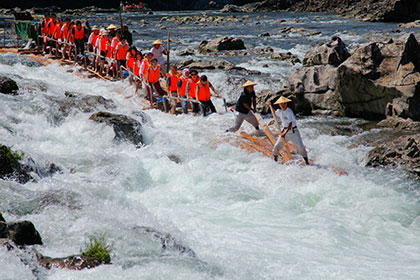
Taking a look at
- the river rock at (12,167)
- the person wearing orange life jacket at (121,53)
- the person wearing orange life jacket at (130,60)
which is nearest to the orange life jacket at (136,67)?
the person wearing orange life jacket at (130,60)

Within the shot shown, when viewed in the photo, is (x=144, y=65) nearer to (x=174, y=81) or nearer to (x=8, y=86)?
(x=174, y=81)

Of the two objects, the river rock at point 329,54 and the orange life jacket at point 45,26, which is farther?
the orange life jacket at point 45,26

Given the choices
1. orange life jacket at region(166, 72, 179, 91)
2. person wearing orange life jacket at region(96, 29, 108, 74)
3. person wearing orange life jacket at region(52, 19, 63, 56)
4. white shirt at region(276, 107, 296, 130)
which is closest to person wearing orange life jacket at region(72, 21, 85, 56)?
person wearing orange life jacket at region(52, 19, 63, 56)

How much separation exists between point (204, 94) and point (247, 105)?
239 cm

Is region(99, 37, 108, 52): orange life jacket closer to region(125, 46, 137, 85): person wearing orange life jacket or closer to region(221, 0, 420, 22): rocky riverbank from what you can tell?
region(125, 46, 137, 85): person wearing orange life jacket

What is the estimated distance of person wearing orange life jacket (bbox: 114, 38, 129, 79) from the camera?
62.1ft

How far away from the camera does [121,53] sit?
19094 mm

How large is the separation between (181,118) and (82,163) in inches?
203

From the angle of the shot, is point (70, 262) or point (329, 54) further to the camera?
point (329, 54)

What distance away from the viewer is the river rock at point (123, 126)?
1291 centimetres

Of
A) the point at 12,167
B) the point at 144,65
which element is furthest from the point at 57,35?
the point at 12,167

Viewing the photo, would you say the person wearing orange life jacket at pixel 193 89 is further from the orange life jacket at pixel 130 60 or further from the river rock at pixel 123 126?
the orange life jacket at pixel 130 60

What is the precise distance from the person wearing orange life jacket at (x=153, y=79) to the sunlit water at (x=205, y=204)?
81.6 inches

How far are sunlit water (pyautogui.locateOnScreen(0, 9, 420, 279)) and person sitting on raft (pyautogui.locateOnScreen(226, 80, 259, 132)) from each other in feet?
2.31
